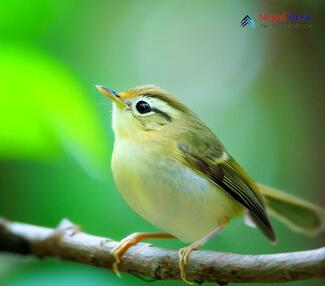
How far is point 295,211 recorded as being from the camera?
1.07 metres

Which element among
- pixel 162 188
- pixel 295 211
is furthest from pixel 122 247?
pixel 295 211

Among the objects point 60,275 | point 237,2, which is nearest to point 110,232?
point 60,275

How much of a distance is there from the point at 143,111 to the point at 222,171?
0.60 feet

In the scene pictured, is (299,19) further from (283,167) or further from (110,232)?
(110,232)

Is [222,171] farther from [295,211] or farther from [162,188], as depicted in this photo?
[295,211]

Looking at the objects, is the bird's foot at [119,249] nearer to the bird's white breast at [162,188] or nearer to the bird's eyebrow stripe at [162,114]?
the bird's white breast at [162,188]

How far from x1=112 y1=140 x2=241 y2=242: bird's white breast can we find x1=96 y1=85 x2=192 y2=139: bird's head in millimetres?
32

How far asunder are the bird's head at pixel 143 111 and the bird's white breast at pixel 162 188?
32 mm

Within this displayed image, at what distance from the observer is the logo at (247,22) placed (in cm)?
94

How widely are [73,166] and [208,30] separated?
1.37ft

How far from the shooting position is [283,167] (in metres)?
1.11

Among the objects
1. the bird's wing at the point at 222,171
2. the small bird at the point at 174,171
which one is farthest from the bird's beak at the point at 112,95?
the bird's wing at the point at 222,171

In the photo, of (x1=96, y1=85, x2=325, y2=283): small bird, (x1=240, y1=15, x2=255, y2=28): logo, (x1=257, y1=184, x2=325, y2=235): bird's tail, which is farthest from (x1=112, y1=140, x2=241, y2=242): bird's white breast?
(x1=240, y1=15, x2=255, y2=28): logo

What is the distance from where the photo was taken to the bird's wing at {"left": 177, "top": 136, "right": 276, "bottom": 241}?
92cm
